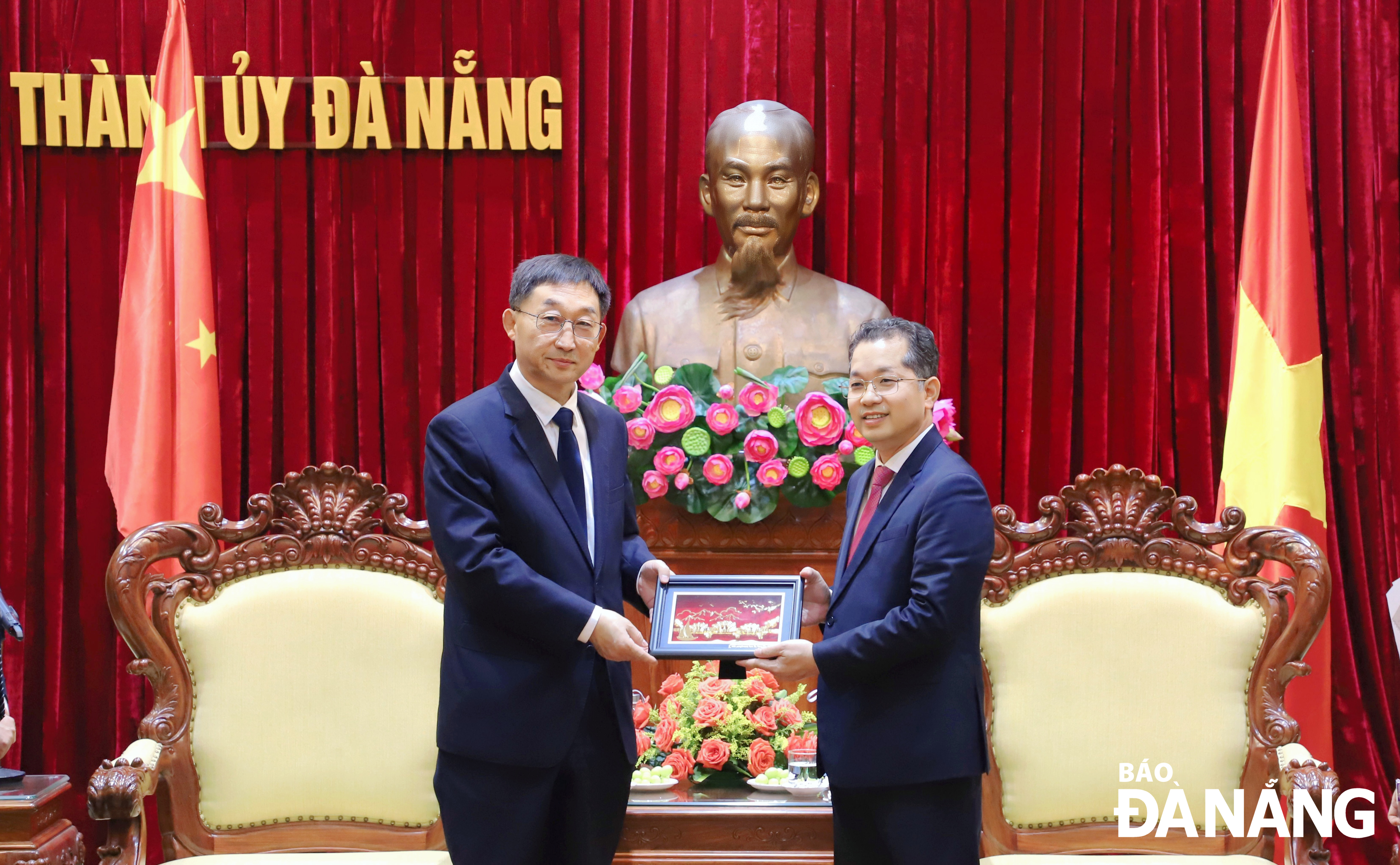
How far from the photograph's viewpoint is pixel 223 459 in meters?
4.08

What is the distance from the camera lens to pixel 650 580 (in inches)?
86.0

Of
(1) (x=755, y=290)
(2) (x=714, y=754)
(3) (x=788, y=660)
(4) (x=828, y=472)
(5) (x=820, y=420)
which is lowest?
(2) (x=714, y=754)

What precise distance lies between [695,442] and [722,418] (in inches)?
3.5

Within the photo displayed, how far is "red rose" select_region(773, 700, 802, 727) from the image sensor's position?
2.38 meters

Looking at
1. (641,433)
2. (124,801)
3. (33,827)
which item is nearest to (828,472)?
(641,433)

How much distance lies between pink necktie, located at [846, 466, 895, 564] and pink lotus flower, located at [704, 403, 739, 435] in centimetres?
101

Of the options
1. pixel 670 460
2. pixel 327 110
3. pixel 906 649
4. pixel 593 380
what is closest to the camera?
pixel 906 649

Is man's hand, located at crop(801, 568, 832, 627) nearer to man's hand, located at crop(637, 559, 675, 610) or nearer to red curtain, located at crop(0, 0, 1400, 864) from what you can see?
man's hand, located at crop(637, 559, 675, 610)

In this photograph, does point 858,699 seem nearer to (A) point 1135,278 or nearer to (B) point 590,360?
(B) point 590,360

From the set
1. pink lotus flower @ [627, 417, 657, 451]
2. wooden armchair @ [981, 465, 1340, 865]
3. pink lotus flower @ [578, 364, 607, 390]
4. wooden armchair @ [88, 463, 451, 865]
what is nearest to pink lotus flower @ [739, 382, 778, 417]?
pink lotus flower @ [627, 417, 657, 451]

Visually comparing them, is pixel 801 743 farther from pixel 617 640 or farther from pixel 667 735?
pixel 617 640

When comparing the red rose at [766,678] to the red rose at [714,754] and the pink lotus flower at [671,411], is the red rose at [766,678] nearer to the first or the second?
the red rose at [714,754]

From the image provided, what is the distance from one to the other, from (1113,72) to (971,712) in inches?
111

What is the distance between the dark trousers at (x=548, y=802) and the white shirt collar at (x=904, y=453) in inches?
22.2
